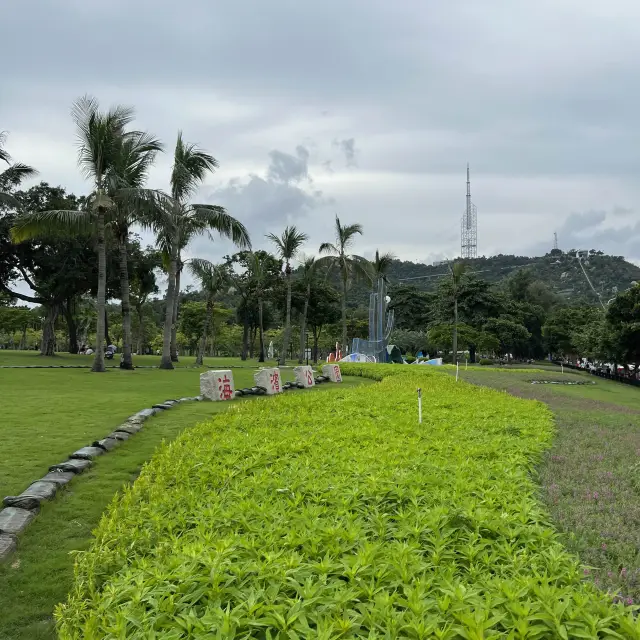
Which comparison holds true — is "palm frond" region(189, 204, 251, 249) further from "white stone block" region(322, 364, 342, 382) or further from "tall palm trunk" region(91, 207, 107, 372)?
"white stone block" region(322, 364, 342, 382)

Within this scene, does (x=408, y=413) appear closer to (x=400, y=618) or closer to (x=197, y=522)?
(x=197, y=522)

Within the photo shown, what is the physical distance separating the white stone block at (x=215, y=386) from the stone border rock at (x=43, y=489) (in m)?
4.00

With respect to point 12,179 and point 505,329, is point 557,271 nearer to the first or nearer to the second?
point 505,329

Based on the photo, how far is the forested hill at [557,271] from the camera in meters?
96.2

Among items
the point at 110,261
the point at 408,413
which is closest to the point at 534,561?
the point at 408,413

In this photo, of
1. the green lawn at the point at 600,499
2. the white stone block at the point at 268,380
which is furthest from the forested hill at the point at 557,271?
the green lawn at the point at 600,499

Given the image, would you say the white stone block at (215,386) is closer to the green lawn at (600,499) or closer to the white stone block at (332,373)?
the white stone block at (332,373)

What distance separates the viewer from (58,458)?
708 cm

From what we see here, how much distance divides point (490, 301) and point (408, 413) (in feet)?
150

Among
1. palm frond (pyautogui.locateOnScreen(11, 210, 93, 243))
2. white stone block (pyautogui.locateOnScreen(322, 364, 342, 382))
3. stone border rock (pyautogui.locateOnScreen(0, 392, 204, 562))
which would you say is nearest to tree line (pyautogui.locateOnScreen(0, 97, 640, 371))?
palm frond (pyautogui.locateOnScreen(11, 210, 93, 243))

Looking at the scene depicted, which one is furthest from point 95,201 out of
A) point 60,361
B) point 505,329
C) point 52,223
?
point 505,329

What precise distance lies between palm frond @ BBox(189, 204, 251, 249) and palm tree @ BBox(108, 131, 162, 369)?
1.95 m

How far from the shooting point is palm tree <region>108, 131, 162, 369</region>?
66.1ft

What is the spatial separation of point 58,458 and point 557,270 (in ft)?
372
